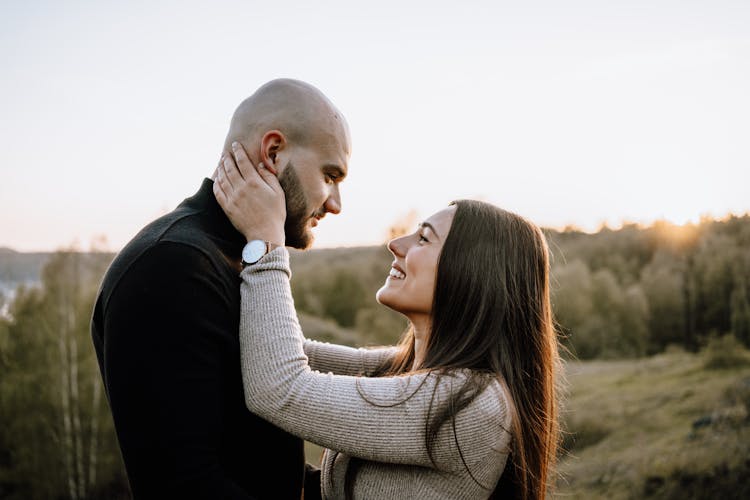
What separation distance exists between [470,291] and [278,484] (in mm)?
1048

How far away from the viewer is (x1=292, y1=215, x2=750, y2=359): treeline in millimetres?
30000

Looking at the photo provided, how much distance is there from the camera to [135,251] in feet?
6.07

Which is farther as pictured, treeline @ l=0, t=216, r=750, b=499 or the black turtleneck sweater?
treeline @ l=0, t=216, r=750, b=499

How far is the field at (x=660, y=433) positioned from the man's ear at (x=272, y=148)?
350cm

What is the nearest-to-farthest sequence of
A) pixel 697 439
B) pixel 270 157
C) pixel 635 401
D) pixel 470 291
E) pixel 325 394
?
pixel 325 394 → pixel 270 157 → pixel 470 291 → pixel 697 439 → pixel 635 401

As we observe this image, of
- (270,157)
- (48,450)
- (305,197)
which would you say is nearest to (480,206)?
(305,197)

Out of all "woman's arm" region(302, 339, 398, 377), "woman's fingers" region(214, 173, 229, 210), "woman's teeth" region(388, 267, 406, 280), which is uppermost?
"woman's fingers" region(214, 173, 229, 210)

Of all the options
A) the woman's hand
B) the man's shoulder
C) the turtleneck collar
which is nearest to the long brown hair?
the woman's hand

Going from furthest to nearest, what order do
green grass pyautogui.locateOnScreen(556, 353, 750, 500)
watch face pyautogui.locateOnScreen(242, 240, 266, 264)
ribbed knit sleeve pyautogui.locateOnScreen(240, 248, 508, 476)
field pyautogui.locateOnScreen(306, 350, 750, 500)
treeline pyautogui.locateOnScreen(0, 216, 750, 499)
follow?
treeline pyautogui.locateOnScreen(0, 216, 750, 499) < green grass pyautogui.locateOnScreen(556, 353, 750, 500) < field pyautogui.locateOnScreen(306, 350, 750, 500) < watch face pyautogui.locateOnScreen(242, 240, 266, 264) < ribbed knit sleeve pyautogui.locateOnScreen(240, 248, 508, 476)

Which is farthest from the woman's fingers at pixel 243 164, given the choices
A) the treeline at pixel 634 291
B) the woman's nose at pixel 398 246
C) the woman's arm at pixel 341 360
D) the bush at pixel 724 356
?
the bush at pixel 724 356

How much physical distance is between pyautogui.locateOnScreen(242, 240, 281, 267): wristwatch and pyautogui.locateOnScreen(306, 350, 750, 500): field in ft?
11.5

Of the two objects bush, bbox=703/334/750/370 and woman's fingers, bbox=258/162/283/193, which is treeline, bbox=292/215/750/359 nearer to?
bush, bbox=703/334/750/370

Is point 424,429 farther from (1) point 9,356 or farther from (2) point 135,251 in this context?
(1) point 9,356

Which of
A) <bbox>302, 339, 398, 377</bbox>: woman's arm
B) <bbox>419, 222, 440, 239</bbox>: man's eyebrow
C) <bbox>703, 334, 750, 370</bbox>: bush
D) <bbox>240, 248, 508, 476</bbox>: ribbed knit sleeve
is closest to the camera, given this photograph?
<bbox>240, 248, 508, 476</bbox>: ribbed knit sleeve
